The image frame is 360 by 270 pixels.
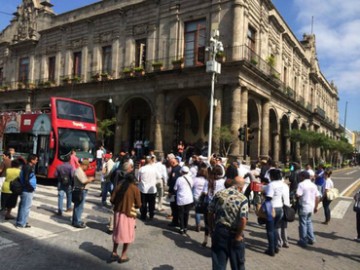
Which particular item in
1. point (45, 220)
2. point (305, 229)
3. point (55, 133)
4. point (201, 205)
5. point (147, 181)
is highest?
point (55, 133)

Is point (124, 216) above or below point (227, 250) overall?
above

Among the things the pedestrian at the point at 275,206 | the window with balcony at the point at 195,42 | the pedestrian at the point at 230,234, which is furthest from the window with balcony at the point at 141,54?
the pedestrian at the point at 230,234

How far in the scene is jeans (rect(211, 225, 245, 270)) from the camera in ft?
15.1

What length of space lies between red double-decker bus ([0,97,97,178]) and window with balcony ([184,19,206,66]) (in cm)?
912

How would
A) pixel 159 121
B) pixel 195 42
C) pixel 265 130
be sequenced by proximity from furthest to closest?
1. pixel 265 130
2. pixel 159 121
3. pixel 195 42

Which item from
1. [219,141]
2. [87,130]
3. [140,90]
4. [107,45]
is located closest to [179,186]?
[87,130]

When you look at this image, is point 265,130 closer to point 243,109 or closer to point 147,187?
point 243,109

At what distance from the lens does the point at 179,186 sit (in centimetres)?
815

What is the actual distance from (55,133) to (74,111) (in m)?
1.58

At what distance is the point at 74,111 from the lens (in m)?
15.8

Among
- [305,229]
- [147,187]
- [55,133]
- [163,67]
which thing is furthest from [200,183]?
[163,67]

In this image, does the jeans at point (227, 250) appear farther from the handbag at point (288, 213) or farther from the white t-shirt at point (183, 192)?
the white t-shirt at point (183, 192)

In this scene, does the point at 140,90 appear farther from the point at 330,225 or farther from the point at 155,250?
the point at 155,250

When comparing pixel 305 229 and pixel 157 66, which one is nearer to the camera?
pixel 305 229
